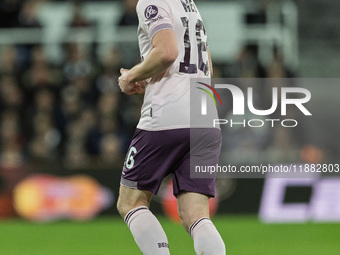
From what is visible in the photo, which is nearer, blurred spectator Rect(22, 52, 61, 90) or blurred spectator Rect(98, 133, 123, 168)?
blurred spectator Rect(98, 133, 123, 168)

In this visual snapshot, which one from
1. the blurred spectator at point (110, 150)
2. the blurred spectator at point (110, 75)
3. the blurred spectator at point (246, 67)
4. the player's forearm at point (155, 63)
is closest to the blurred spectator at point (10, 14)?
the blurred spectator at point (110, 75)

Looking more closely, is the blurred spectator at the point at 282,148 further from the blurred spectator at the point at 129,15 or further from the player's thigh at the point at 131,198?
the player's thigh at the point at 131,198

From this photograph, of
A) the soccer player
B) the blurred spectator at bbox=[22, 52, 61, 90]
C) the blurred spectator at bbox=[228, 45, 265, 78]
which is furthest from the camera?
the blurred spectator at bbox=[22, 52, 61, 90]

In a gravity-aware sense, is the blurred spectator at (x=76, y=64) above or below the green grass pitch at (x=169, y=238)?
above

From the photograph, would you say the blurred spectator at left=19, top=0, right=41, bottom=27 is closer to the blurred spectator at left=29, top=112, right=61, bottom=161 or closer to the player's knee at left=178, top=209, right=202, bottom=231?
the blurred spectator at left=29, top=112, right=61, bottom=161

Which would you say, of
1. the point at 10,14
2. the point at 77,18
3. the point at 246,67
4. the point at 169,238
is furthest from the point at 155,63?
the point at 10,14

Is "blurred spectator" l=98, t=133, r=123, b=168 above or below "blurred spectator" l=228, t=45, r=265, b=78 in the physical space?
below

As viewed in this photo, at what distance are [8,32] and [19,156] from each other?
1.97 m

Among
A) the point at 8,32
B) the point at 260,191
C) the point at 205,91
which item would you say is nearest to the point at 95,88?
the point at 8,32

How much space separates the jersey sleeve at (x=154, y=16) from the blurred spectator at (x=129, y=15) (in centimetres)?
616

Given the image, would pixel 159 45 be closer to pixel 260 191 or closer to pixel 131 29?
pixel 260 191

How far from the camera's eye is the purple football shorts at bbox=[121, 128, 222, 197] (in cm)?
407

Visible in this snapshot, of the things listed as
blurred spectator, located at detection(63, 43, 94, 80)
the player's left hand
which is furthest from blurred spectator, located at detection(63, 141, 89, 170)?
the player's left hand

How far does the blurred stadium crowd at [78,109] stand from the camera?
914 centimetres
